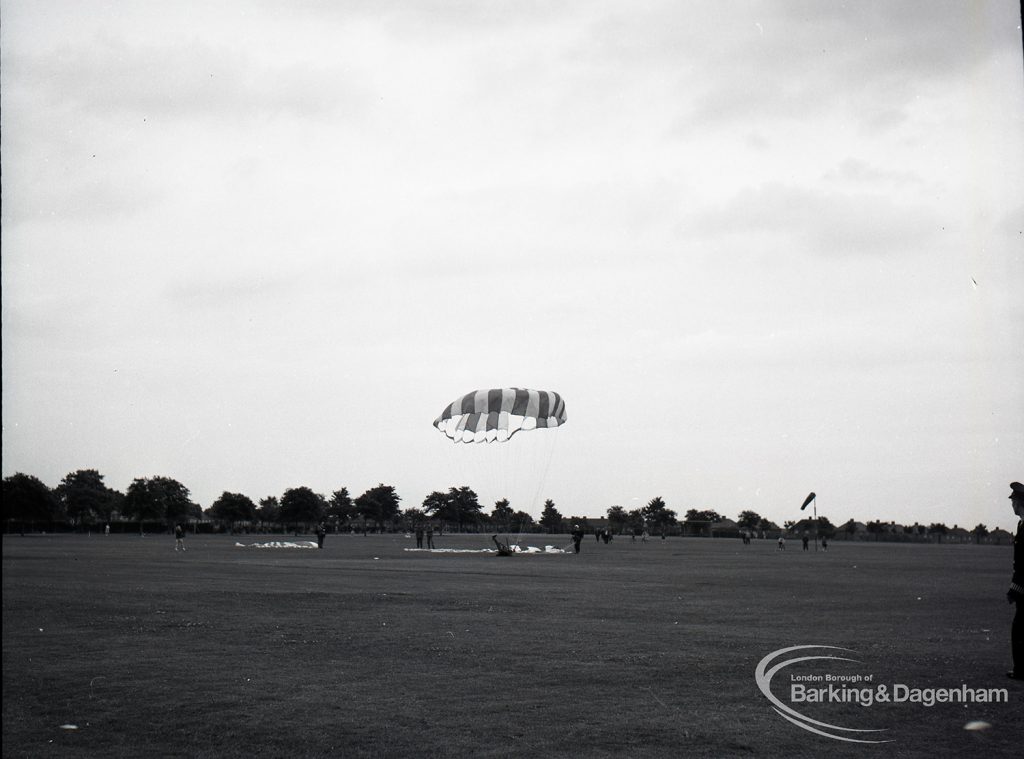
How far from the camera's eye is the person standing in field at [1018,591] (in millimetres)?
9547

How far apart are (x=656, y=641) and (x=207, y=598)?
1027 cm

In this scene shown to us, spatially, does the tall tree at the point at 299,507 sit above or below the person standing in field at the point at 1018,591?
below

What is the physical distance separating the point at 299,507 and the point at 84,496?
3311cm

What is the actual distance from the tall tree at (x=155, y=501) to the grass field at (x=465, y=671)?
11379cm

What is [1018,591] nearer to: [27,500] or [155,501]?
[27,500]

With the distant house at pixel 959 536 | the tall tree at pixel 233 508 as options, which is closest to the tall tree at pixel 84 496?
the tall tree at pixel 233 508

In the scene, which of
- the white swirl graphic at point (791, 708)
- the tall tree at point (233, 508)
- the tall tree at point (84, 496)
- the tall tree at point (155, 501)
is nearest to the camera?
the white swirl graphic at point (791, 708)

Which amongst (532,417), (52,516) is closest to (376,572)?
(532,417)

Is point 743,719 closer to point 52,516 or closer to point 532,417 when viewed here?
point 532,417

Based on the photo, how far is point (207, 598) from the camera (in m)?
18.4

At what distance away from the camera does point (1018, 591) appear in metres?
9.73

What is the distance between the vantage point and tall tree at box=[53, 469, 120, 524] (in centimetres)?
14012

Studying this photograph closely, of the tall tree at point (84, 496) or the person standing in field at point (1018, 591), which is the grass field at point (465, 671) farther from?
the tall tree at point (84, 496)

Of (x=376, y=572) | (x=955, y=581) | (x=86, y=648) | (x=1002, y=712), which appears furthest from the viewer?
(x=376, y=572)
